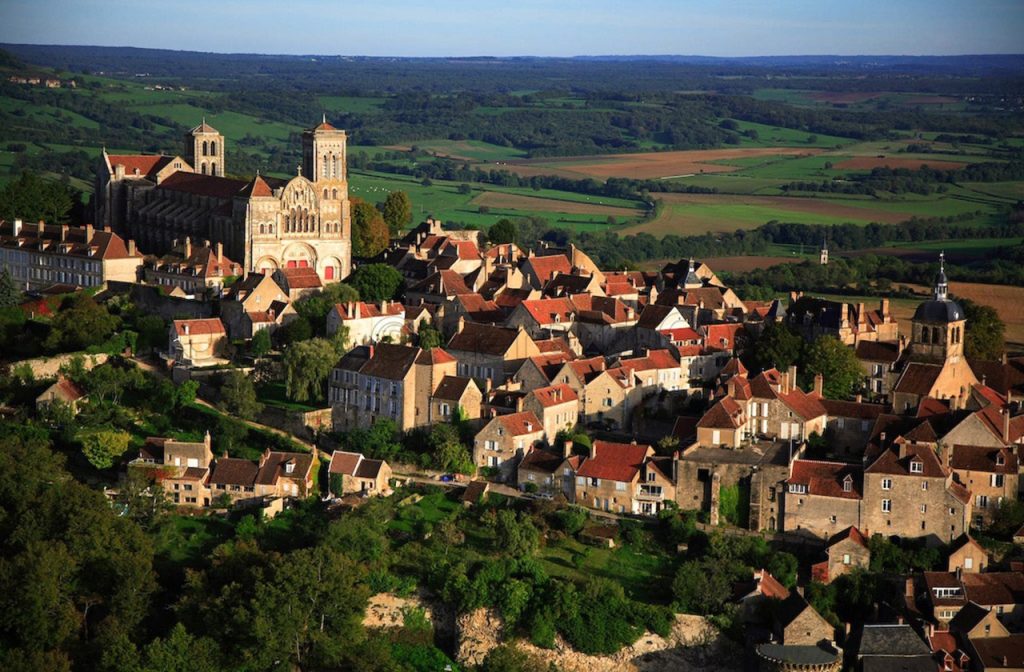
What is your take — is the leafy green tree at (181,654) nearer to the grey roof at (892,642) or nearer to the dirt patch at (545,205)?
the grey roof at (892,642)

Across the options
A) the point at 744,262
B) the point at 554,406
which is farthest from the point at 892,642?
the point at 744,262

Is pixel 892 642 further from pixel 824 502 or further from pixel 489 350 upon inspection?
pixel 489 350

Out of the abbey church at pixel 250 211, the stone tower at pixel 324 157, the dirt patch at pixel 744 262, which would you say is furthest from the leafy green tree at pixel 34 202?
the dirt patch at pixel 744 262

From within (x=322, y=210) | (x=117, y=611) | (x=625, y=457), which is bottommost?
(x=117, y=611)

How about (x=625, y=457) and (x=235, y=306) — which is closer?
(x=625, y=457)

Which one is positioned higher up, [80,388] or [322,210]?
[322,210]

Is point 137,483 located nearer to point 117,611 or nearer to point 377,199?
point 117,611

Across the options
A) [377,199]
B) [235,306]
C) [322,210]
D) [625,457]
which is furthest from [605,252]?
[625,457]
